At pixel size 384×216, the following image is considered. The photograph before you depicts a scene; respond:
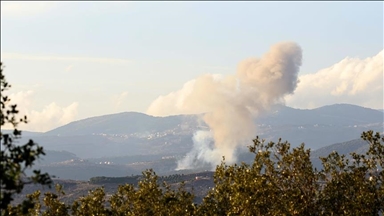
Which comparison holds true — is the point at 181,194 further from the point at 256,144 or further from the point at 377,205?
the point at 377,205

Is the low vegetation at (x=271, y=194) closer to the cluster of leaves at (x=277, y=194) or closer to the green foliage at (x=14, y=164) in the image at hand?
the cluster of leaves at (x=277, y=194)

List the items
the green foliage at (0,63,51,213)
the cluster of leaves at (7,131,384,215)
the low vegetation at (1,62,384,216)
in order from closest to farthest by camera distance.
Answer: the green foliage at (0,63,51,213) → the low vegetation at (1,62,384,216) → the cluster of leaves at (7,131,384,215)

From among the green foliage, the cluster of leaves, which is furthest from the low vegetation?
the green foliage

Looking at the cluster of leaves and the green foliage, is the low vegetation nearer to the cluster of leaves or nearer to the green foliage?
the cluster of leaves

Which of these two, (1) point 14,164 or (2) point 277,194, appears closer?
(1) point 14,164

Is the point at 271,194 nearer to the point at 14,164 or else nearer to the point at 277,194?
the point at 277,194

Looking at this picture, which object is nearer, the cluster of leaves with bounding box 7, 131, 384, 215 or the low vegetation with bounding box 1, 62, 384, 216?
the low vegetation with bounding box 1, 62, 384, 216

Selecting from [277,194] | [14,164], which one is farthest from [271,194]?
[14,164]

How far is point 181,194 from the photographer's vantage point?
267ft

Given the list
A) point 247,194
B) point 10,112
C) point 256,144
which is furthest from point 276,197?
point 10,112

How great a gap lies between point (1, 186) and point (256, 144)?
170 ft

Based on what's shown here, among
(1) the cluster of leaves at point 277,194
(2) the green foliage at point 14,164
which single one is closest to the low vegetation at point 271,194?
(1) the cluster of leaves at point 277,194

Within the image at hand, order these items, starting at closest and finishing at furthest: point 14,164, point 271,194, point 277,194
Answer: point 14,164
point 271,194
point 277,194

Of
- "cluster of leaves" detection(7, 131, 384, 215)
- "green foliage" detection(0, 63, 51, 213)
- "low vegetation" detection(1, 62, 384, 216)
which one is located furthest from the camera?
"cluster of leaves" detection(7, 131, 384, 215)
